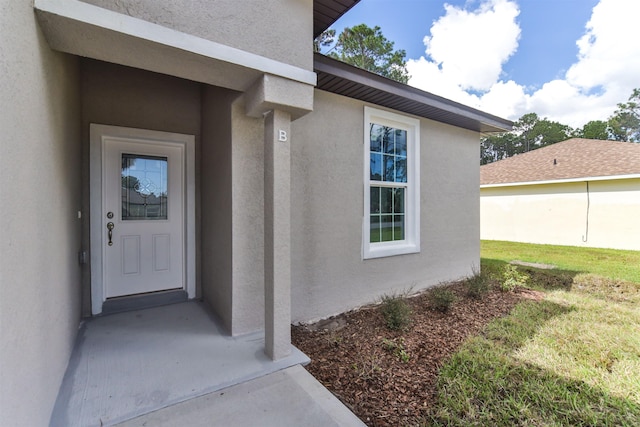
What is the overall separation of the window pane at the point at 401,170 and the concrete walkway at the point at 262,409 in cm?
371

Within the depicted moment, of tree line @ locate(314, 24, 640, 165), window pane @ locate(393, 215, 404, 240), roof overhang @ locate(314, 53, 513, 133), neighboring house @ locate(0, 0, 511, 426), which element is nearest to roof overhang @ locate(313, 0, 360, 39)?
neighboring house @ locate(0, 0, 511, 426)

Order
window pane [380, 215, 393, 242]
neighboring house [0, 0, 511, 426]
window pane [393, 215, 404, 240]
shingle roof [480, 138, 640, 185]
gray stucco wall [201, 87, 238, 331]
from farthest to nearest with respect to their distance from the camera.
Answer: shingle roof [480, 138, 640, 185] → window pane [393, 215, 404, 240] → window pane [380, 215, 393, 242] → gray stucco wall [201, 87, 238, 331] → neighboring house [0, 0, 511, 426]

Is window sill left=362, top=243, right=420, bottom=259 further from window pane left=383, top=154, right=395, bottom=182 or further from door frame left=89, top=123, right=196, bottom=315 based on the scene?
door frame left=89, top=123, right=196, bottom=315

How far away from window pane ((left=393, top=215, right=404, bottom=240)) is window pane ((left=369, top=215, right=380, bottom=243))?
41cm

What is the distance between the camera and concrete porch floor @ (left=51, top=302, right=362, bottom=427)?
2.02m

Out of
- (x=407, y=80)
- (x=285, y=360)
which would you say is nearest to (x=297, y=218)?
(x=285, y=360)

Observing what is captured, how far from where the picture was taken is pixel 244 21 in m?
2.38

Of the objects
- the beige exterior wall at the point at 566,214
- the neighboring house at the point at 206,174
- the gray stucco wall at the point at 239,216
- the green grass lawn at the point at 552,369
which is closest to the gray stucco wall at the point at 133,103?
the neighboring house at the point at 206,174

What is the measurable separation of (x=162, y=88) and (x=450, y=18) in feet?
48.4

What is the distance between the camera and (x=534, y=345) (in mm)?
3189

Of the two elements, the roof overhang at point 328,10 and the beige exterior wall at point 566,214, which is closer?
the roof overhang at point 328,10

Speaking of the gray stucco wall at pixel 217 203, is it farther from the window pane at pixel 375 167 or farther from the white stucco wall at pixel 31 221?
the window pane at pixel 375 167

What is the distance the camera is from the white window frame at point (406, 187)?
450cm

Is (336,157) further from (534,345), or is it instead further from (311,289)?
(534,345)
